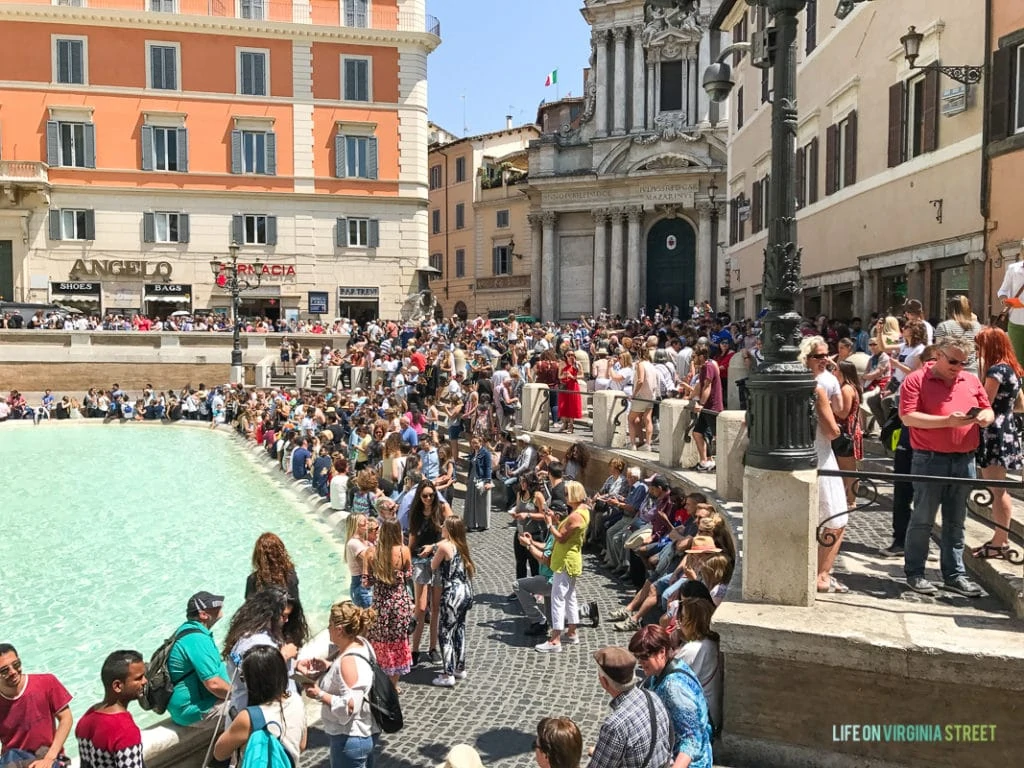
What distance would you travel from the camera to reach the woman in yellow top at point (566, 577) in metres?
7.82

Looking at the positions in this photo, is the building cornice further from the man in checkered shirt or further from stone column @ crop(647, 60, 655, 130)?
the man in checkered shirt

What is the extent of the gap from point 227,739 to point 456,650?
305 cm

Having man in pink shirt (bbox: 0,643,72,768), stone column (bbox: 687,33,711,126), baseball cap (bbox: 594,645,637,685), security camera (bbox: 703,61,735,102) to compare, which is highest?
stone column (bbox: 687,33,711,126)

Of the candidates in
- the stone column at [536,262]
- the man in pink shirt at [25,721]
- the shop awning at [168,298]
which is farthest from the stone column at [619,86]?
the man in pink shirt at [25,721]

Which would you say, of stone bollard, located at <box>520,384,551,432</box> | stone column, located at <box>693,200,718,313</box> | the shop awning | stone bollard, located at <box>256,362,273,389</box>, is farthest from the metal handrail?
the shop awning

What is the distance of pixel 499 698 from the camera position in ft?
22.3

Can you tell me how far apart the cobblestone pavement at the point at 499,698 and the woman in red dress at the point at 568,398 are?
6233 millimetres

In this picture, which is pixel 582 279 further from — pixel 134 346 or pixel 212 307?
pixel 134 346

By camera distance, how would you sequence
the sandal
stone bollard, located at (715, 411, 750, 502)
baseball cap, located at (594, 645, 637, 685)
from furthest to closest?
stone bollard, located at (715, 411, 750, 502) → the sandal → baseball cap, located at (594, 645, 637, 685)

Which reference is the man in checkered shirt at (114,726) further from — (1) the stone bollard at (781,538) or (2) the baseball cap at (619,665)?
(1) the stone bollard at (781,538)

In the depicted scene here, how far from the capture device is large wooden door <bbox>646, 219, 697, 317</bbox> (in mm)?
40125

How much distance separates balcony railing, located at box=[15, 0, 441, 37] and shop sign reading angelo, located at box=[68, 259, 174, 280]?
35.5ft

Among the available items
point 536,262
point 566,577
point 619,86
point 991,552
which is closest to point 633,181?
point 619,86

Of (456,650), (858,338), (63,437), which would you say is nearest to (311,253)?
(63,437)
